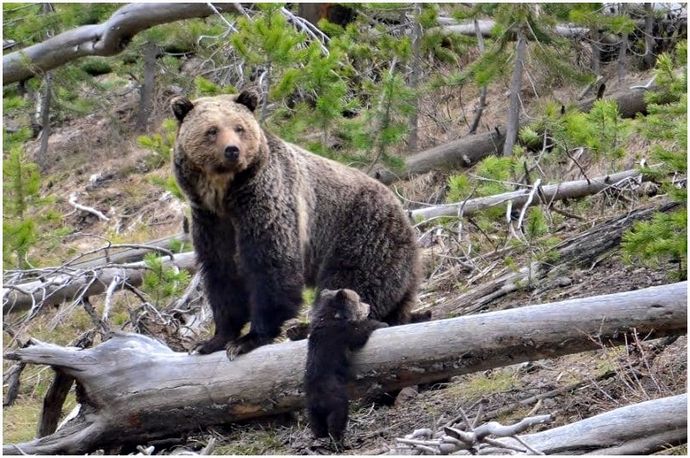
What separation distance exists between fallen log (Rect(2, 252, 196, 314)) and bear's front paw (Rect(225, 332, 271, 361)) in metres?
2.50

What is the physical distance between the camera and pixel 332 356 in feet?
19.7

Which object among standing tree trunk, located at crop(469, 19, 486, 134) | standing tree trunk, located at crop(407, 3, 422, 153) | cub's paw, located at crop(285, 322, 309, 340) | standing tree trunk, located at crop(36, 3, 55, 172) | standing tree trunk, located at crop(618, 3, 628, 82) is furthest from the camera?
standing tree trunk, located at crop(36, 3, 55, 172)

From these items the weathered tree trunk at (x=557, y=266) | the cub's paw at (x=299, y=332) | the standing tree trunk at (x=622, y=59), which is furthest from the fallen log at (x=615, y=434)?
the standing tree trunk at (x=622, y=59)

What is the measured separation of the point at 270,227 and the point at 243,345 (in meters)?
0.82

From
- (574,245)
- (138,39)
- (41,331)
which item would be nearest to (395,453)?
(574,245)

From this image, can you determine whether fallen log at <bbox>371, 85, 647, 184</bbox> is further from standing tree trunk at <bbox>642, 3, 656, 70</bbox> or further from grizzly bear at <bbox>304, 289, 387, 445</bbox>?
grizzly bear at <bbox>304, 289, 387, 445</bbox>

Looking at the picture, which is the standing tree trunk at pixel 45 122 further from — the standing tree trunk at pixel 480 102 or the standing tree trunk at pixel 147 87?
the standing tree trunk at pixel 480 102

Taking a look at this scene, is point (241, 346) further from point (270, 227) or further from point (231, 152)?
point (231, 152)

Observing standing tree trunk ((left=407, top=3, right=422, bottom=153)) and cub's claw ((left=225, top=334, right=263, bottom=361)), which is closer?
cub's claw ((left=225, top=334, right=263, bottom=361))

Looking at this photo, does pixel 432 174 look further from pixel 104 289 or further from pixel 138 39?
pixel 138 39

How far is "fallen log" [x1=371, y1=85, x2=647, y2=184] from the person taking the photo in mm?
11836

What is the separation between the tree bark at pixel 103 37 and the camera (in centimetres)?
1209

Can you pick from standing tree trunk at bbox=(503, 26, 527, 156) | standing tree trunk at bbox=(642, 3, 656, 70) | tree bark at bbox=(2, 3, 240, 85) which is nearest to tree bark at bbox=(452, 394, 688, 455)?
standing tree trunk at bbox=(503, 26, 527, 156)

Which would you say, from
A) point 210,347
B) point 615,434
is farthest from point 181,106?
point 615,434
